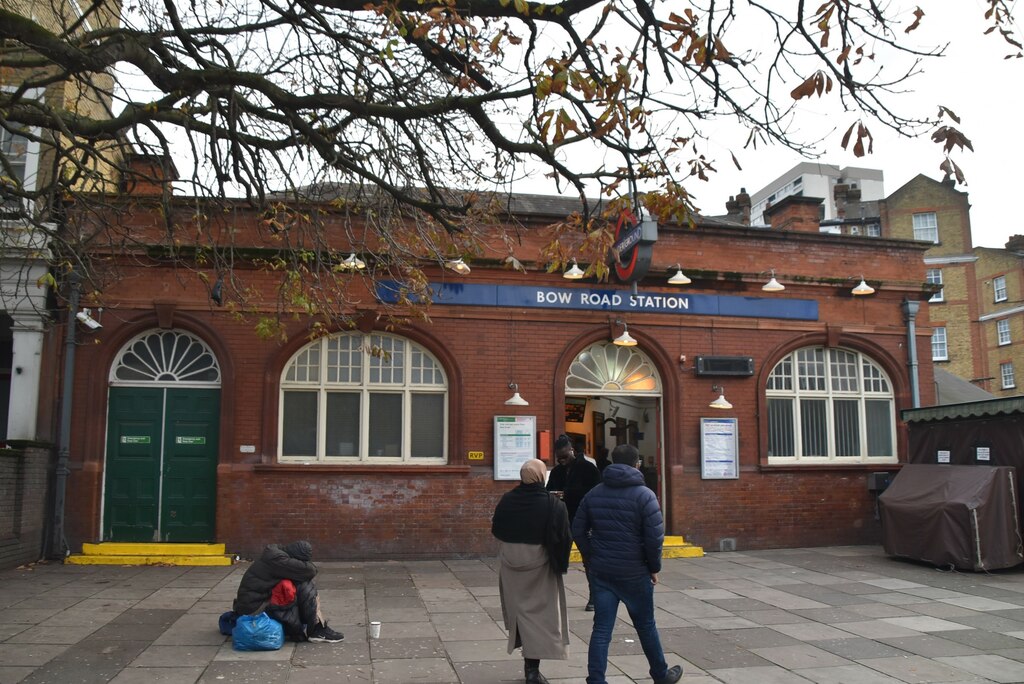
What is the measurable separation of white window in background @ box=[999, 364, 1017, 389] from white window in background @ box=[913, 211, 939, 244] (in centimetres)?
781

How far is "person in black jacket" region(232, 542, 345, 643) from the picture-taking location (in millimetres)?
7453

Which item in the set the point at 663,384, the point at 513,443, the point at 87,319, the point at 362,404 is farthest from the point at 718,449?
the point at 87,319

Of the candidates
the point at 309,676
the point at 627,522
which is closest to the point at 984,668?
the point at 627,522

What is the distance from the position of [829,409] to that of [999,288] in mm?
37461

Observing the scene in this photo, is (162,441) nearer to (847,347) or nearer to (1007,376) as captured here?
(847,347)

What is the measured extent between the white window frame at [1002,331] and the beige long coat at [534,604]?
4667 centimetres

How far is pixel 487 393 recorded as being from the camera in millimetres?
13578

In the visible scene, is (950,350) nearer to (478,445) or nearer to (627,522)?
(478,445)

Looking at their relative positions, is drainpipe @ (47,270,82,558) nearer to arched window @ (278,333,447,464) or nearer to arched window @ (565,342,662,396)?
arched window @ (278,333,447,464)

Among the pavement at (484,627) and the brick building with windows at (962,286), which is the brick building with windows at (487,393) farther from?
the brick building with windows at (962,286)

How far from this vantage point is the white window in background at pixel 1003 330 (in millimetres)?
45588

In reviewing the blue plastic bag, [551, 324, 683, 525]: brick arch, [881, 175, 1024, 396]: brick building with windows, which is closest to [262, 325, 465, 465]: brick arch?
[551, 324, 683, 525]: brick arch

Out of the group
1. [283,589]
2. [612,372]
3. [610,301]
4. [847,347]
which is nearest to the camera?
[283,589]

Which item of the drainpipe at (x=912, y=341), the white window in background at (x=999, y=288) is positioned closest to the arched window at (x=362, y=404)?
the drainpipe at (x=912, y=341)
